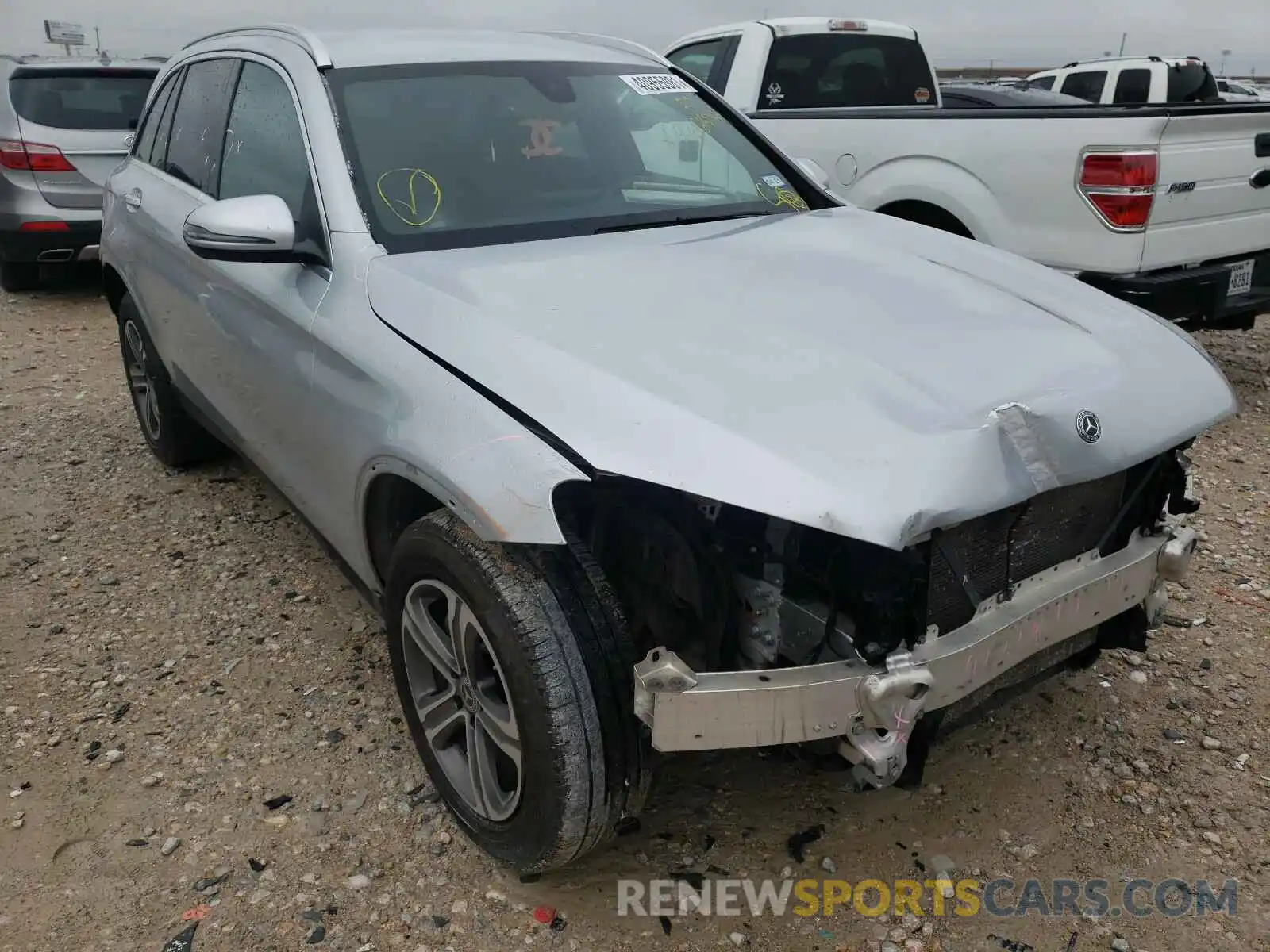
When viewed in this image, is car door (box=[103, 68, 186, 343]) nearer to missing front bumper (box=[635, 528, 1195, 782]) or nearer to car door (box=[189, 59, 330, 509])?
car door (box=[189, 59, 330, 509])

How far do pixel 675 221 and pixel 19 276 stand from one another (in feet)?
26.0

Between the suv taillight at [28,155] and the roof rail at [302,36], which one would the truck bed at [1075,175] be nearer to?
the roof rail at [302,36]

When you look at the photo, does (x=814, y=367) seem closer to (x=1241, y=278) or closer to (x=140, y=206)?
(x=140, y=206)

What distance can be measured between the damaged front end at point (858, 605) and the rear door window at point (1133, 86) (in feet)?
33.3

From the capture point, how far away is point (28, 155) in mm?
7820

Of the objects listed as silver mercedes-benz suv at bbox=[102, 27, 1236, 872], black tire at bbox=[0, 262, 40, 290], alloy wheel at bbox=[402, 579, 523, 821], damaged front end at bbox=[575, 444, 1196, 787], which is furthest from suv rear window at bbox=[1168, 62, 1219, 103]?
black tire at bbox=[0, 262, 40, 290]

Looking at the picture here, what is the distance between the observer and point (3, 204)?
793 cm

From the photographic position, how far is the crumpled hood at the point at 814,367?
181 cm

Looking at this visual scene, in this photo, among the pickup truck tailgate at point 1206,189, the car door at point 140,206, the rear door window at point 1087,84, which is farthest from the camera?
the rear door window at point 1087,84

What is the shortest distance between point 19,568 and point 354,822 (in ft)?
7.25

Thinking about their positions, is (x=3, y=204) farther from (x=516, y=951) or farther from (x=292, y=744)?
(x=516, y=951)

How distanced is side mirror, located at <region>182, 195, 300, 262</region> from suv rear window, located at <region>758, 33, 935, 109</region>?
4846 millimetres

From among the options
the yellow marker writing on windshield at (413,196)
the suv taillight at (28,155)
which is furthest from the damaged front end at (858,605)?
the suv taillight at (28,155)

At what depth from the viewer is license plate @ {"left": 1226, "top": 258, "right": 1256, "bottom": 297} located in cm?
492
